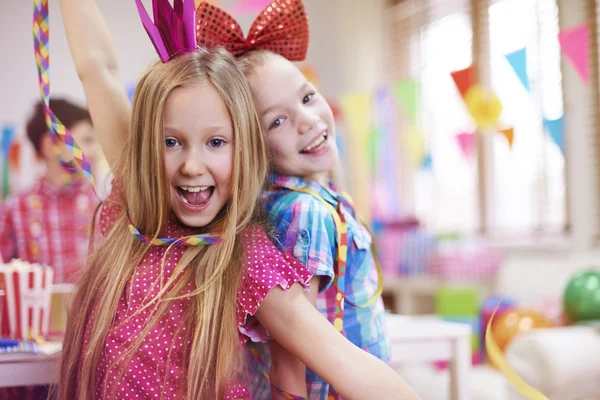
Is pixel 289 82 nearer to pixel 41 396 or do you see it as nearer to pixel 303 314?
pixel 303 314

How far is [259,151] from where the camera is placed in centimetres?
118

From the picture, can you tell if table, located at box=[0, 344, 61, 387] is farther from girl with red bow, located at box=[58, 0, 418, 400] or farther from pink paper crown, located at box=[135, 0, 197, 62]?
pink paper crown, located at box=[135, 0, 197, 62]

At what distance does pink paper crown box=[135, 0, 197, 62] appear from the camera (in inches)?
44.4

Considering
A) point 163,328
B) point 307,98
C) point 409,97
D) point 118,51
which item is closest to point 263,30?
point 307,98

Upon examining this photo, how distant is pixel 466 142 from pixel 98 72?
3767 millimetres

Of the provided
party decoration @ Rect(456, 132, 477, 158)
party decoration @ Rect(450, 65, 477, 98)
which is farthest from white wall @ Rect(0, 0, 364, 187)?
party decoration @ Rect(450, 65, 477, 98)

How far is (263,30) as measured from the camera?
1.29 m

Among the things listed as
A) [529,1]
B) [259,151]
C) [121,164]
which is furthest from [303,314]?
[529,1]

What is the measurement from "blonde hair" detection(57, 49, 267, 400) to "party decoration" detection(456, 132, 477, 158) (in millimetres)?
3813

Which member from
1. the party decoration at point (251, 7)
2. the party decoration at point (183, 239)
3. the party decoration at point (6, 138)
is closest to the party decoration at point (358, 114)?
the party decoration at point (6, 138)

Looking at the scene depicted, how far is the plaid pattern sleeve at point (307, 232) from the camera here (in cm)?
113

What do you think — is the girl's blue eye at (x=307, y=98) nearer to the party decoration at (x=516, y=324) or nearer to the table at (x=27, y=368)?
the table at (x=27, y=368)

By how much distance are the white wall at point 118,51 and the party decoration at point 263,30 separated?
12cm

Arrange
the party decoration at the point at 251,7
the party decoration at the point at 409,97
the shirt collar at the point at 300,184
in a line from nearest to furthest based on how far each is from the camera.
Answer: the shirt collar at the point at 300,184, the party decoration at the point at 251,7, the party decoration at the point at 409,97
